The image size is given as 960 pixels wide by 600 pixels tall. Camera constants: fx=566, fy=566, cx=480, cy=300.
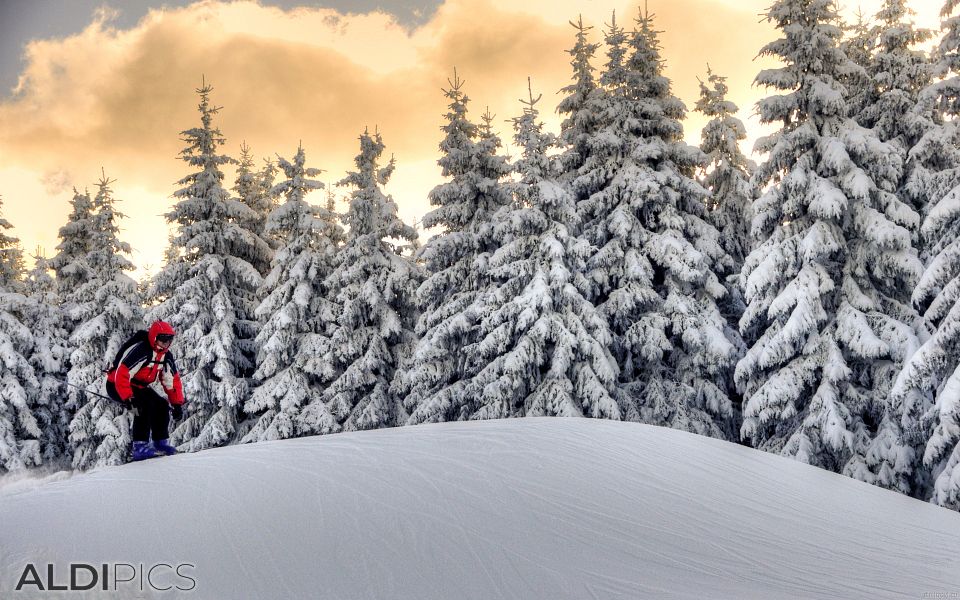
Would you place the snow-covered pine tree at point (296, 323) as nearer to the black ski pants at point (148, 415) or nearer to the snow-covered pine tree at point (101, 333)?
the snow-covered pine tree at point (101, 333)

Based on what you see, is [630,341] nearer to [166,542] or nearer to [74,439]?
[166,542]

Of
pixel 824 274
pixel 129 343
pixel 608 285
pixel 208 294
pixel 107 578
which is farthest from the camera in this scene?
pixel 208 294

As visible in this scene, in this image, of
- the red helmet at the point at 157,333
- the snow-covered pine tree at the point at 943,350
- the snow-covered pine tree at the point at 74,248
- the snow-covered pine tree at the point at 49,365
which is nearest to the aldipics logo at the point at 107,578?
the red helmet at the point at 157,333

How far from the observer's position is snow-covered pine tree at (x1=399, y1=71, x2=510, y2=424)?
16.3 m

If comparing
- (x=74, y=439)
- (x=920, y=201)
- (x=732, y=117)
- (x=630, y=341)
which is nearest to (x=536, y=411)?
(x=630, y=341)

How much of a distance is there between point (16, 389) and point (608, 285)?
20673mm

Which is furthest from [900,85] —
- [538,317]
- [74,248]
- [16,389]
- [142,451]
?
[74,248]

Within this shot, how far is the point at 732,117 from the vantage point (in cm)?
1869

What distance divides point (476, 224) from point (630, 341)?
5882 mm

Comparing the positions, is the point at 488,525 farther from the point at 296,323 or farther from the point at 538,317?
the point at 296,323

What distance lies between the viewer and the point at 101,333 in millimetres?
20891

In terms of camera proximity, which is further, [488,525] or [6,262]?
[6,262]

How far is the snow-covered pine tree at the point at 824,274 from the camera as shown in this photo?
1202 centimetres

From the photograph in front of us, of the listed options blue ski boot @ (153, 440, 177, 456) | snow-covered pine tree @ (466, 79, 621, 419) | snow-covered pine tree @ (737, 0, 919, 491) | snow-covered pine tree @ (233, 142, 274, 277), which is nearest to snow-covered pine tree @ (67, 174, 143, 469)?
snow-covered pine tree @ (233, 142, 274, 277)
